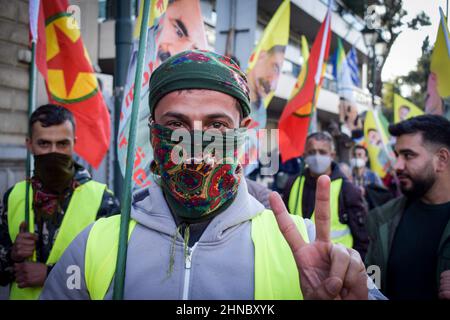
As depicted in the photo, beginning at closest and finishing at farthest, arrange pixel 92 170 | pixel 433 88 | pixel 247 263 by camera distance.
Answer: pixel 247 263 < pixel 433 88 < pixel 92 170

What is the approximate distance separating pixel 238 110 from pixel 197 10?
2154 millimetres

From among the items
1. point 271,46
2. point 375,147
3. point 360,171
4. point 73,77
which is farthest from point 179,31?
point 360,171

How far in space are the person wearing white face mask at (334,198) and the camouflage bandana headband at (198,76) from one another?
84.0 inches

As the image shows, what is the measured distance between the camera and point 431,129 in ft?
9.21

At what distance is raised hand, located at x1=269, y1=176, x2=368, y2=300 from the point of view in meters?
1.11

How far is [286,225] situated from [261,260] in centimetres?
24

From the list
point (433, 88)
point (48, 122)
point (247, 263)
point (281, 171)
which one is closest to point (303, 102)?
point (433, 88)

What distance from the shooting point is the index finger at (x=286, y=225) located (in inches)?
47.6

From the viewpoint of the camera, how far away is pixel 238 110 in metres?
1.60

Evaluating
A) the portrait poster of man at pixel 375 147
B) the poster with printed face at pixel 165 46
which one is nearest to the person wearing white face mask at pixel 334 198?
the poster with printed face at pixel 165 46

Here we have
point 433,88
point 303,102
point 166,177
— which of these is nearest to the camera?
point 166,177

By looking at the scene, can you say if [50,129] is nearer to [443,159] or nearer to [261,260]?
[261,260]

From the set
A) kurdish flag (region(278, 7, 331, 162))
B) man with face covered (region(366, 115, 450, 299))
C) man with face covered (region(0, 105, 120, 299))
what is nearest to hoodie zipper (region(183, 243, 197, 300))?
man with face covered (region(0, 105, 120, 299))
